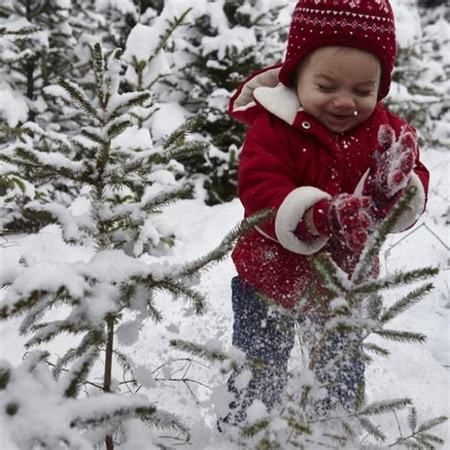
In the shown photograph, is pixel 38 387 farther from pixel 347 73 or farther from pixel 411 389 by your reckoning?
pixel 411 389

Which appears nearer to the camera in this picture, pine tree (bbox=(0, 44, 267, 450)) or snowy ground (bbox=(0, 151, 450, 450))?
Answer: pine tree (bbox=(0, 44, 267, 450))

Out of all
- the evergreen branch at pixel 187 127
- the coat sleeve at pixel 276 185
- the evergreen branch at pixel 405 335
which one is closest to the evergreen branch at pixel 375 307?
the evergreen branch at pixel 405 335

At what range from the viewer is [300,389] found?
1.46 meters

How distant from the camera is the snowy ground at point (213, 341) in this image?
2.49m

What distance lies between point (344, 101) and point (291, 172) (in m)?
0.35

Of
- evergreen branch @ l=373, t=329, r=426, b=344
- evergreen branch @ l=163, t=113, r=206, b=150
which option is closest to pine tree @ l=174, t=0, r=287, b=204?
evergreen branch @ l=163, t=113, r=206, b=150

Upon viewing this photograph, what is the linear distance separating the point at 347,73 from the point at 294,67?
275mm

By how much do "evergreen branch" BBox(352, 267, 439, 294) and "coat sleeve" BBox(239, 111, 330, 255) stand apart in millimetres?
537

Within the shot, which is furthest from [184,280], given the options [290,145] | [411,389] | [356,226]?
[411,389]

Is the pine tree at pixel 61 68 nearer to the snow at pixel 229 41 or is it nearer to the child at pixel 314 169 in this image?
the snow at pixel 229 41

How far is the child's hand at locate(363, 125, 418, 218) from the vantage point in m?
1.65

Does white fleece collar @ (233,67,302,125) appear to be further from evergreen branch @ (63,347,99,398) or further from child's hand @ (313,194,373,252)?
evergreen branch @ (63,347,99,398)

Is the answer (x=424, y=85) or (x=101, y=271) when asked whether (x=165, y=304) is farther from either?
(x=424, y=85)

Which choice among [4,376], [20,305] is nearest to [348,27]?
[20,305]
